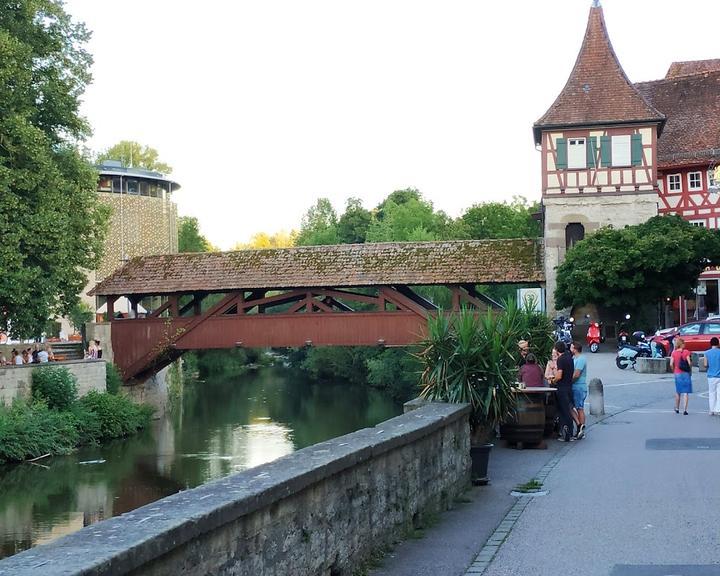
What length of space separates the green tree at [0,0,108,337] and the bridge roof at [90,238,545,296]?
4.05m

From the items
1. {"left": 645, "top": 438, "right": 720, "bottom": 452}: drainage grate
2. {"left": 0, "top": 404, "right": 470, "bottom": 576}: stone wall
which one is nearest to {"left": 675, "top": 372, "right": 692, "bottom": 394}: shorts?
{"left": 645, "top": 438, "right": 720, "bottom": 452}: drainage grate

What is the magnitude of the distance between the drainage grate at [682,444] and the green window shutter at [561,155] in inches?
808

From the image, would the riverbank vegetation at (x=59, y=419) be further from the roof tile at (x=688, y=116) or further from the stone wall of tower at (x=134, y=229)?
the stone wall of tower at (x=134, y=229)

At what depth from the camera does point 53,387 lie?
2597cm

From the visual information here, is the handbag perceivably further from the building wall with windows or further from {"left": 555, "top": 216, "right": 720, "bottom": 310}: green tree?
the building wall with windows

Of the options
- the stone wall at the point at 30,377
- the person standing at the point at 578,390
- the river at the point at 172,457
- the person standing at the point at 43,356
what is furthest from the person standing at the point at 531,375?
the person standing at the point at 43,356

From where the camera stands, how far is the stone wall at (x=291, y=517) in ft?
11.0

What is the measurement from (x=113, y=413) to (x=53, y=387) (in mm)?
2078

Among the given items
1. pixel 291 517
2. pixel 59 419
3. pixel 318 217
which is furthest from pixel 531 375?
pixel 318 217

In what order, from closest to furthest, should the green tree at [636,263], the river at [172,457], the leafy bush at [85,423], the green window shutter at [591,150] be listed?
the river at [172,457]
the leafy bush at [85,423]
the green tree at [636,263]
the green window shutter at [591,150]

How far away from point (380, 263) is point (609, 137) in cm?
851

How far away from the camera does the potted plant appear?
9.48m

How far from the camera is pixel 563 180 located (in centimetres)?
3197

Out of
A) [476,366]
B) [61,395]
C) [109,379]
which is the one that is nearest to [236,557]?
[476,366]
